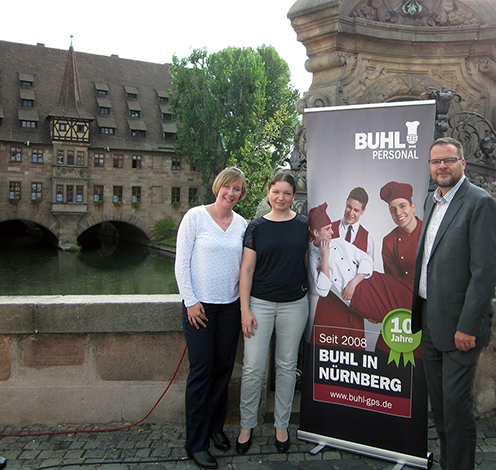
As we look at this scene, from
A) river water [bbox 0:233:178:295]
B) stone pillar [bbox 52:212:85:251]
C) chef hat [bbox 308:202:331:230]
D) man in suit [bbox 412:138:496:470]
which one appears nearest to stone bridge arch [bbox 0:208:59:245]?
stone pillar [bbox 52:212:85:251]

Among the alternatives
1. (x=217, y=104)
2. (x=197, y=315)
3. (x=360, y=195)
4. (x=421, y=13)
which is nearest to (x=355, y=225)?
(x=360, y=195)

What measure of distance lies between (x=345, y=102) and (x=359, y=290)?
2.00m

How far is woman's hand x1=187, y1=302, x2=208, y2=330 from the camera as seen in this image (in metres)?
2.67

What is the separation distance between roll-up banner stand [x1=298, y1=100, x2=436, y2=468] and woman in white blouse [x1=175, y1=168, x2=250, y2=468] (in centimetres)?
47

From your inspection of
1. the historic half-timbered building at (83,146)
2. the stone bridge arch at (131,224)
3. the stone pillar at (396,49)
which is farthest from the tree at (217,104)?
the stone pillar at (396,49)

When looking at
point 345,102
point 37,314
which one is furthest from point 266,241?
point 345,102

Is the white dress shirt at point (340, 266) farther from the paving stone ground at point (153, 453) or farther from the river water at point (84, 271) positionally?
the river water at point (84, 271)

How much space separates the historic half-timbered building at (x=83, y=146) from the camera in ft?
111

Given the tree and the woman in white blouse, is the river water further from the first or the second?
the woman in white blouse

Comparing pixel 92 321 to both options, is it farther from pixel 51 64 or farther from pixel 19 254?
pixel 51 64

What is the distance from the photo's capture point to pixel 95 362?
125 inches

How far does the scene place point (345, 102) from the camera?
420cm

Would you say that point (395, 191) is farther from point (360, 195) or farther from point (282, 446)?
point (282, 446)

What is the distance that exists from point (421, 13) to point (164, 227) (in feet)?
108
